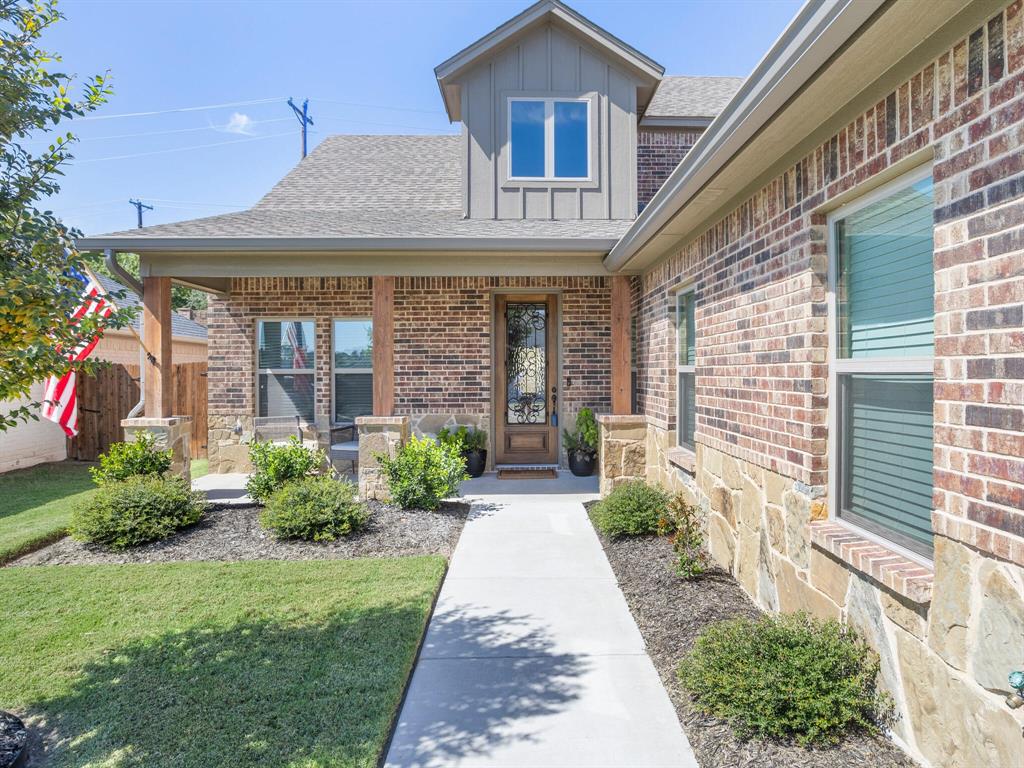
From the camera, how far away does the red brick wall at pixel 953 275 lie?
1.66 meters

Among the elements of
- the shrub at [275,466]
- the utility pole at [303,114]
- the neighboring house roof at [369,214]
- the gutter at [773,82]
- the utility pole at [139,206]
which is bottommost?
the shrub at [275,466]

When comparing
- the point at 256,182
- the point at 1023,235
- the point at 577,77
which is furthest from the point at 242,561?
the point at 256,182

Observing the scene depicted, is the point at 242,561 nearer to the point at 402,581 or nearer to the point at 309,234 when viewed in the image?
the point at 402,581

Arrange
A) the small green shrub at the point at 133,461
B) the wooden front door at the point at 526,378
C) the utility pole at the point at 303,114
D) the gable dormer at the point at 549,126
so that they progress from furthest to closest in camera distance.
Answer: the utility pole at the point at 303,114
the wooden front door at the point at 526,378
the gable dormer at the point at 549,126
the small green shrub at the point at 133,461

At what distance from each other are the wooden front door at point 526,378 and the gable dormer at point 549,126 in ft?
4.39

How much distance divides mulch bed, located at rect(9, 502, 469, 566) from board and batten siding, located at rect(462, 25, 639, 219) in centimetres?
446

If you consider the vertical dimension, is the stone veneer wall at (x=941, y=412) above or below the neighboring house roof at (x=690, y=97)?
below

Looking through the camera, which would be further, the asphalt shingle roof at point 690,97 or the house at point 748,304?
the asphalt shingle roof at point 690,97

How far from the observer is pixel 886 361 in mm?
2396

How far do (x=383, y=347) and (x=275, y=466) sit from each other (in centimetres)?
171

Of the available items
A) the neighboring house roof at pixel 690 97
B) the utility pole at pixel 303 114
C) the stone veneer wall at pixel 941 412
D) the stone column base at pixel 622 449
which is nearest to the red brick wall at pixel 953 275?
the stone veneer wall at pixel 941 412

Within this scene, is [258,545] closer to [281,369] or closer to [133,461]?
[133,461]

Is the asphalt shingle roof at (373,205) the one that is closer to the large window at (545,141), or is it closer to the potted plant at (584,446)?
the large window at (545,141)

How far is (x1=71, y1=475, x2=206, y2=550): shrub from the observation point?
4836 millimetres
